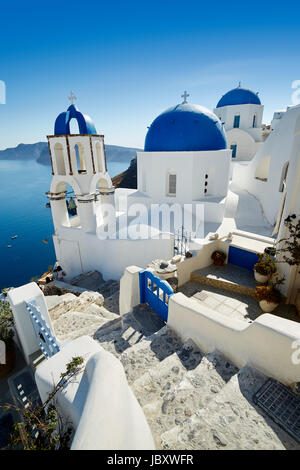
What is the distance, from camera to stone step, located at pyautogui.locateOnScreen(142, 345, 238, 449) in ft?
8.87

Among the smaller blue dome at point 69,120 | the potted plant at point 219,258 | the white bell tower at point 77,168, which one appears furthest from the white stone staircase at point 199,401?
the smaller blue dome at point 69,120

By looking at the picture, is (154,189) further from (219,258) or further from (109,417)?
(109,417)

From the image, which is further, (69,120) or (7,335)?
(69,120)

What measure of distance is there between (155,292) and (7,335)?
3.46m

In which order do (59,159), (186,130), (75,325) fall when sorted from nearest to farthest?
(75,325)
(59,159)
(186,130)

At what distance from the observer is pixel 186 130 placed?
12.0m

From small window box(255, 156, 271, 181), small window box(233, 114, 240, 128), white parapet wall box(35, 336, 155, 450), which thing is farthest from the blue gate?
small window box(233, 114, 240, 128)

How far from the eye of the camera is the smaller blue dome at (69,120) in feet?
33.8

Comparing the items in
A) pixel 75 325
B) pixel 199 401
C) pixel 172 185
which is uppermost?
pixel 172 185

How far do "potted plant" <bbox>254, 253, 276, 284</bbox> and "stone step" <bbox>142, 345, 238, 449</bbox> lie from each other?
3908mm

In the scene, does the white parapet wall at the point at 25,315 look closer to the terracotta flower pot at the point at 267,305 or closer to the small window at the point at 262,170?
the terracotta flower pot at the point at 267,305

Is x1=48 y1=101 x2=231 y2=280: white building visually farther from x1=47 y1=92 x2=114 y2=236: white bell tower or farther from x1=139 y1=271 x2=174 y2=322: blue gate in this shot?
x1=139 y1=271 x2=174 y2=322: blue gate

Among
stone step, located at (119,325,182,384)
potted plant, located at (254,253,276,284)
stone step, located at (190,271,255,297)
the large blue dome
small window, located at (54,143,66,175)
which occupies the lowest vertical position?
stone step, located at (190,271,255,297)

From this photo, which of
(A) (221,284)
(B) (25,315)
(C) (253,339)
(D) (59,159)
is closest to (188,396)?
(C) (253,339)
